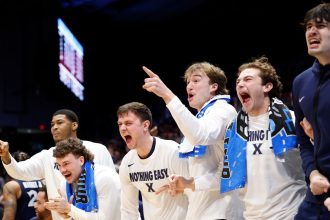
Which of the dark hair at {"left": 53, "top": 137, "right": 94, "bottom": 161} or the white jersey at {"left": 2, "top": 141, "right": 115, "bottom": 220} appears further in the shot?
the white jersey at {"left": 2, "top": 141, "right": 115, "bottom": 220}

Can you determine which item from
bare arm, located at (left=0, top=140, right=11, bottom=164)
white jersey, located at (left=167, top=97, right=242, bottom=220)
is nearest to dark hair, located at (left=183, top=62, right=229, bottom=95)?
white jersey, located at (left=167, top=97, right=242, bottom=220)

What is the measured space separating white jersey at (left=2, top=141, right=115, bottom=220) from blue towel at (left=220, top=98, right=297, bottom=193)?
2.45 metres

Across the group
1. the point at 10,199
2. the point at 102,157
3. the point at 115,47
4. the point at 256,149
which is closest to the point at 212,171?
the point at 256,149

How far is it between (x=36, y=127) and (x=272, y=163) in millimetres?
11107

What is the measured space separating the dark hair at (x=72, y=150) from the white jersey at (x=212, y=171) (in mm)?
1495

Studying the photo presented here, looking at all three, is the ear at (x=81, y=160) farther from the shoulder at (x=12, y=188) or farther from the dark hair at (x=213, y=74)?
the shoulder at (x=12, y=188)

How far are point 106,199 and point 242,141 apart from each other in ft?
6.22

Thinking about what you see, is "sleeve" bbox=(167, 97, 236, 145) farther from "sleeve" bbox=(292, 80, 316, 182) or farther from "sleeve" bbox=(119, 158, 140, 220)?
"sleeve" bbox=(119, 158, 140, 220)

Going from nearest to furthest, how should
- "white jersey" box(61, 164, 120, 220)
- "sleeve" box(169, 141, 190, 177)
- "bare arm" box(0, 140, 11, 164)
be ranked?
"sleeve" box(169, 141, 190, 177), "white jersey" box(61, 164, 120, 220), "bare arm" box(0, 140, 11, 164)

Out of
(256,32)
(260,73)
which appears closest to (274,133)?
(260,73)

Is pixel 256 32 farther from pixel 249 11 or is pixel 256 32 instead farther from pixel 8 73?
pixel 8 73

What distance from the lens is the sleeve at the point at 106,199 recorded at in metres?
5.64

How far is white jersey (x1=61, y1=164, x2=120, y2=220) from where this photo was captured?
18.4ft

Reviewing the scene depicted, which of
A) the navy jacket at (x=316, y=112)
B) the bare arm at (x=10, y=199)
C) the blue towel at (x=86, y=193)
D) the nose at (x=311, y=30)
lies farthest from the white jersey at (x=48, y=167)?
the nose at (x=311, y=30)
